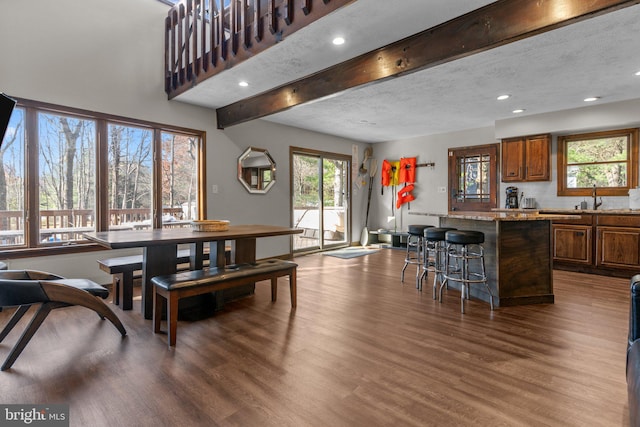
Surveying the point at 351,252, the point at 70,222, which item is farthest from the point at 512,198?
the point at 70,222

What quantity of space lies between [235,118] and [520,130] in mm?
4714

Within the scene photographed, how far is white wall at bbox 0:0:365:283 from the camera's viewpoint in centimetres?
343

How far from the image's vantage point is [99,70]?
3.91 m

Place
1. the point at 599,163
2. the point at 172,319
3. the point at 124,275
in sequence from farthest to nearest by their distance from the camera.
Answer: the point at 599,163
the point at 124,275
the point at 172,319

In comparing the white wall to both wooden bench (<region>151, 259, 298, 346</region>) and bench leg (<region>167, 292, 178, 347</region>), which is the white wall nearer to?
wooden bench (<region>151, 259, 298, 346</region>)

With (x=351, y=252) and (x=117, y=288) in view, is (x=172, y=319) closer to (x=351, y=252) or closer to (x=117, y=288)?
(x=117, y=288)

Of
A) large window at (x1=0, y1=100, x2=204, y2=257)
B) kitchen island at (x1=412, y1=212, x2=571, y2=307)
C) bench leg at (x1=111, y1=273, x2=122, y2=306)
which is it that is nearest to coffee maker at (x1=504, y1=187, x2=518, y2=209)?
kitchen island at (x1=412, y1=212, x2=571, y2=307)

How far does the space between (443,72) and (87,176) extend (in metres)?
4.35

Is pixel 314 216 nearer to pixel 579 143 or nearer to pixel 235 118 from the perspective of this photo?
pixel 235 118

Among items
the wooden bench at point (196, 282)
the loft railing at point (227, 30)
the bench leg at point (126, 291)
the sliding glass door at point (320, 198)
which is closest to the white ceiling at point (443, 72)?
the loft railing at point (227, 30)

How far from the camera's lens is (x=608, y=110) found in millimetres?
4875

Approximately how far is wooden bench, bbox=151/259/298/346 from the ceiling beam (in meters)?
2.02

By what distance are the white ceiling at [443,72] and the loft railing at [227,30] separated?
88 millimetres

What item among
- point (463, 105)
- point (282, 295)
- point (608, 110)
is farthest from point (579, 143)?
point (282, 295)
